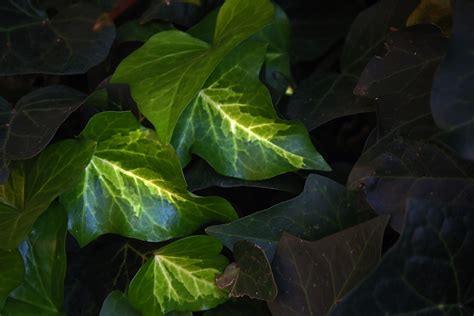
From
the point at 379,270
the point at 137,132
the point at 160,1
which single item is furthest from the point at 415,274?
the point at 160,1

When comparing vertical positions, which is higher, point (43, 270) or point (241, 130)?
point (241, 130)

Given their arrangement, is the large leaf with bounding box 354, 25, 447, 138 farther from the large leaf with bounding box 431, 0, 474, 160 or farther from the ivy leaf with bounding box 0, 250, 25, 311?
the ivy leaf with bounding box 0, 250, 25, 311

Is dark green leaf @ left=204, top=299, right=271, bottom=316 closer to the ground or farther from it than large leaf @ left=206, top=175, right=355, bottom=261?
closer to the ground

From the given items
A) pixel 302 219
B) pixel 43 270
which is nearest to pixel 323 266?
pixel 302 219

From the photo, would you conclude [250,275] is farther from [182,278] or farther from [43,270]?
[43,270]

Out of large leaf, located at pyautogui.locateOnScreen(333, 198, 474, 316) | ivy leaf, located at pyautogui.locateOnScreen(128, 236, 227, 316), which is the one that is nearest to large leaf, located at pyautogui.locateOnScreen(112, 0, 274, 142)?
ivy leaf, located at pyautogui.locateOnScreen(128, 236, 227, 316)

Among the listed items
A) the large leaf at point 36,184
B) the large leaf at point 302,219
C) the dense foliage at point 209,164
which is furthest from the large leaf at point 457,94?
the large leaf at point 36,184

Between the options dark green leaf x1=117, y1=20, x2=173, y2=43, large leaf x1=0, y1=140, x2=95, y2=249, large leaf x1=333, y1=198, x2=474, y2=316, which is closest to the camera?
large leaf x1=333, y1=198, x2=474, y2=316

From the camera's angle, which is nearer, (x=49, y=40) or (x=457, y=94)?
(x=457, y=94)
